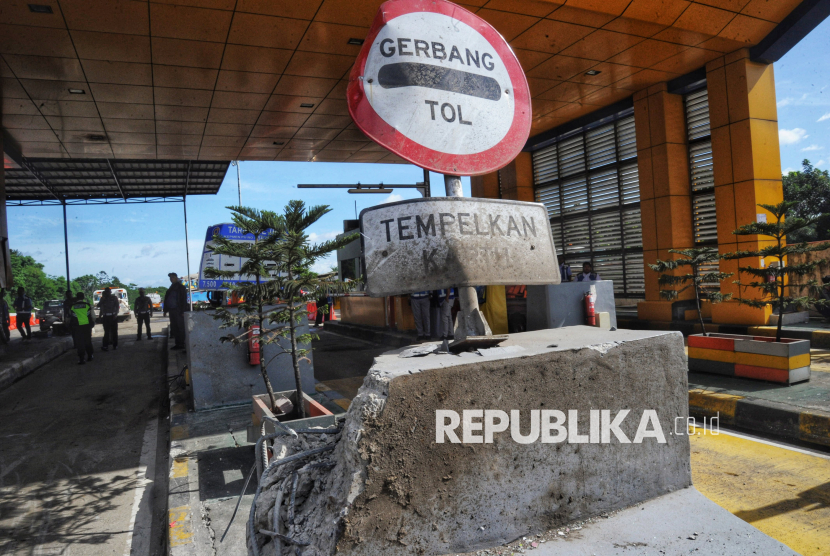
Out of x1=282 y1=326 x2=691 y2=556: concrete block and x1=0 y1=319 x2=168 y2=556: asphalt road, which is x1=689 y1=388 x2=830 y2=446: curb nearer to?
x1=282 y1=326 x2=691 y2=556: concrete block

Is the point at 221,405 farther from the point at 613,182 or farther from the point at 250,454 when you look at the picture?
the point at 613,182

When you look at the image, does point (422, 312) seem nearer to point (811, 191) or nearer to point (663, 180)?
point (663, 180)

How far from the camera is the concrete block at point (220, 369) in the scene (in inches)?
247

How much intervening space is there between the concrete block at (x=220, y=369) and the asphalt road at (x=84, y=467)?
28.7 inches

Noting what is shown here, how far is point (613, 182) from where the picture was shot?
12305 mm

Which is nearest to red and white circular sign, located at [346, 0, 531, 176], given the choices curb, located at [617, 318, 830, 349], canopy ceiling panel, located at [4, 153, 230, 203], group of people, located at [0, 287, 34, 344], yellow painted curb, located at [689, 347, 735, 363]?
yellow painted curb, located at [689, 347, 735, 363]

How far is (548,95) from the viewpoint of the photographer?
36.8ft

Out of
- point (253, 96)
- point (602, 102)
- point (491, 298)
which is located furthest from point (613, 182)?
point (253, 96)

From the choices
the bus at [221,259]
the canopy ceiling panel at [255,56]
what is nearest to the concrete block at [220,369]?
the bus at [221,259]

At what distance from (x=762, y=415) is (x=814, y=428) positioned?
50cm

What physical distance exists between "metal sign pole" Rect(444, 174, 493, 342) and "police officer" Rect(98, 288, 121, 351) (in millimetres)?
13379

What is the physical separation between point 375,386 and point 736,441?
465 centimetres

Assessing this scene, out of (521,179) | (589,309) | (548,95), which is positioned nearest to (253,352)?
(589,309)

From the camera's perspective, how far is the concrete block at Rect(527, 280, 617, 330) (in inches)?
324
